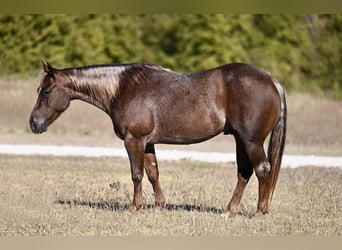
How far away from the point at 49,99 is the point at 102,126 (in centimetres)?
1356

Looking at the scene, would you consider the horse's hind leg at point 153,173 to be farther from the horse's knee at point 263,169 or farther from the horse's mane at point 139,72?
the horse's knee at point 263,169

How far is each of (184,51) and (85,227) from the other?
18.3 meters

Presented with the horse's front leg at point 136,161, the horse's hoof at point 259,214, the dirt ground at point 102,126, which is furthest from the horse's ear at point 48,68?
the dirt ground at point 102,126

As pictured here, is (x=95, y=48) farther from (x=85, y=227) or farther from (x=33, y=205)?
(x=85, y=227)

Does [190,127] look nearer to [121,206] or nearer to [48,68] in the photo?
[121,206]

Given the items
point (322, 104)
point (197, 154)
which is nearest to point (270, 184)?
point (197, 154)

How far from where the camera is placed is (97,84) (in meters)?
10.8

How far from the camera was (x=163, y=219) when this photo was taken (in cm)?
1002

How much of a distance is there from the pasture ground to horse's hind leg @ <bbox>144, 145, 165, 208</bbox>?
17 centimetres

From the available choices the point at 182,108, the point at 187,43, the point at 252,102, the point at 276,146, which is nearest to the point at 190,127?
the point at 182,108

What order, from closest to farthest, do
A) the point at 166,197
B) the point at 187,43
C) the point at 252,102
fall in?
1. the point at 252,102
2. the point at 166,197
3. the point at 187,43

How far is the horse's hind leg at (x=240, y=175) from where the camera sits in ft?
34.2

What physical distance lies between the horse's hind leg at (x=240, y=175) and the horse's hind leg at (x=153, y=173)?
989 mm

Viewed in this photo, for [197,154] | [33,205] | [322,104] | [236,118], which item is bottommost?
[322,104]
